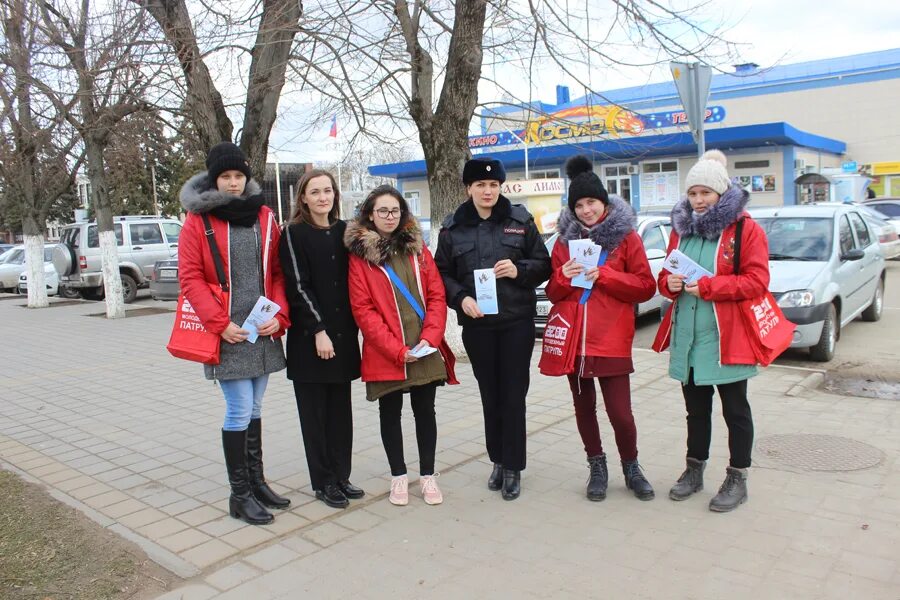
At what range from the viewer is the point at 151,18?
877cm

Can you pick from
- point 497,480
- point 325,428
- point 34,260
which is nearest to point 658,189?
point 34,260

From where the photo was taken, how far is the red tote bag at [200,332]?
3832 mm

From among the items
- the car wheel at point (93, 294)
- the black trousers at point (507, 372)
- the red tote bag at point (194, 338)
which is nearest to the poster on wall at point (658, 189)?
the car wheel at point (93, 294)

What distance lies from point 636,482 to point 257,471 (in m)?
2.19

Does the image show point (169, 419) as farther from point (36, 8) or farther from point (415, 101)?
point (36, 8)

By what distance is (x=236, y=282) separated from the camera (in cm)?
396

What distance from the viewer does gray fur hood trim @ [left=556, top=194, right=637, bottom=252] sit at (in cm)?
405

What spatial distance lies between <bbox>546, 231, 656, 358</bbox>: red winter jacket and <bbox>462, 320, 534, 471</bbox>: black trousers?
0.33 meters

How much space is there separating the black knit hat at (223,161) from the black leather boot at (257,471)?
1383 mm

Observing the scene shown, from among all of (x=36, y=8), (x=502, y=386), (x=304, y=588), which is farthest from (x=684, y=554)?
(x=36, y=8)

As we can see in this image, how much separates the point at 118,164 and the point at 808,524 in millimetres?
19072

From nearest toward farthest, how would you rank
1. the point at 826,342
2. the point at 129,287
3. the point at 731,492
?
the point at 731,492
the point at 826,342
the point at 129,287

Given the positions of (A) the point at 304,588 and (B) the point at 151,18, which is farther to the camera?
(B) the point at 151,18

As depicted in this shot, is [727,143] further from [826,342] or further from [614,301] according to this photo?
[614,301]
